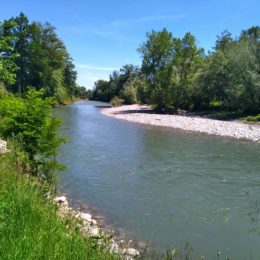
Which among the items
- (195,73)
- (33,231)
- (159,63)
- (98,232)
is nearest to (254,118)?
(195,73)

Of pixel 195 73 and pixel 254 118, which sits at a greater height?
pixel 195 73

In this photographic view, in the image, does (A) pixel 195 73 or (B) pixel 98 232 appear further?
(A) pixel 195 73

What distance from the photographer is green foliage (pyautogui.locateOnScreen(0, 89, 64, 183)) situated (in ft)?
32.1

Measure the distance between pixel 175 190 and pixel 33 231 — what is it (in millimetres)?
8252

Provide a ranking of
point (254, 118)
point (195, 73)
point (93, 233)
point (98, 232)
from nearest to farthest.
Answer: point (93, 233) → point (98, 232) → point (254, 118) → point (195, 73)

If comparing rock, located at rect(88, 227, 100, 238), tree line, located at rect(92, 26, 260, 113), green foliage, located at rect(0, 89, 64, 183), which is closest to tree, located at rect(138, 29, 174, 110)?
tree line, located at rect(92, 26, 260, 113)

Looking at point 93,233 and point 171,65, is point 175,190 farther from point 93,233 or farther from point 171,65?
point 171,65

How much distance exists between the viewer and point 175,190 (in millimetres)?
12273

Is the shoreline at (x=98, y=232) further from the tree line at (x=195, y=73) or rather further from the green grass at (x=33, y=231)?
the tree line at (x=195, y=73)

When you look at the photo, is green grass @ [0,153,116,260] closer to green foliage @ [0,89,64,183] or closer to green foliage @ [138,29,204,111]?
green foliage @ [0,89,64,183]

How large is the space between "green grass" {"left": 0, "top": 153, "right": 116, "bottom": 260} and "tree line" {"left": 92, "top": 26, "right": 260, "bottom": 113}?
3613 cm

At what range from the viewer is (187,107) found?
54.0m

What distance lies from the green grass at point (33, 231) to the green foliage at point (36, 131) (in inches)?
151

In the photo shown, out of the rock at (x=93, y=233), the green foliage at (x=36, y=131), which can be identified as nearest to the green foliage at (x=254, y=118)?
the green foliage at (x=36, y=131)
